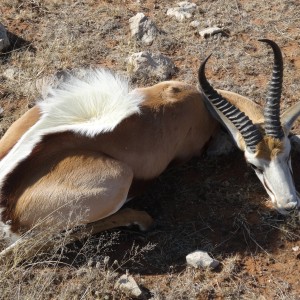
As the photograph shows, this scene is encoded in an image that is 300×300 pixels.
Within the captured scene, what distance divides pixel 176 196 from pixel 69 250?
133cm

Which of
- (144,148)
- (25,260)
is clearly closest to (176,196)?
(144,148)

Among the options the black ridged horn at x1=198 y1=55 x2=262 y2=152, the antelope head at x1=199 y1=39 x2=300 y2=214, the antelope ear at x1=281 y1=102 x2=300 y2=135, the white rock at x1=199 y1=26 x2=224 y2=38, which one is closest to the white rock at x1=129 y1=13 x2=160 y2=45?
the white rock at x1=199 y1=26 x2=224 y2=38

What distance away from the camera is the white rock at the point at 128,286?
5168 millimetres

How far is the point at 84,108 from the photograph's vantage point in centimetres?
595

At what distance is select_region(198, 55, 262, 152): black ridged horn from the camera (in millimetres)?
5883

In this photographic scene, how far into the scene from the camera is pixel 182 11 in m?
8.95

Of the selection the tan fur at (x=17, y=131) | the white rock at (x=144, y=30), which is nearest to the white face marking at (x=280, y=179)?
the tan fur at (x=17, y=131)

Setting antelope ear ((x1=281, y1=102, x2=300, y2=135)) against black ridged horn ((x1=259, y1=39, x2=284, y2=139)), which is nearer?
black ridged horn ((x1=259, y1=39, x2=284, y2=139))

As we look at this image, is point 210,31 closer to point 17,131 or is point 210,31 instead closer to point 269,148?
point 269,148

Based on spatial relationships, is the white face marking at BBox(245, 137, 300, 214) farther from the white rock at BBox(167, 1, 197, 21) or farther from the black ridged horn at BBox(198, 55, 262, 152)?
the white rock at BBox(167, 1, 197, 21)

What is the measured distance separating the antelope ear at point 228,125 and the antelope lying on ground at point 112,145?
1 cm

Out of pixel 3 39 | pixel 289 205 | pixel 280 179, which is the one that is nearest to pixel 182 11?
pixel 3 39

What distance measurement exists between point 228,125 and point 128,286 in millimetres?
2070

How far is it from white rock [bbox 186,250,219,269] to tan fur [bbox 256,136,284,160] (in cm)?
113
